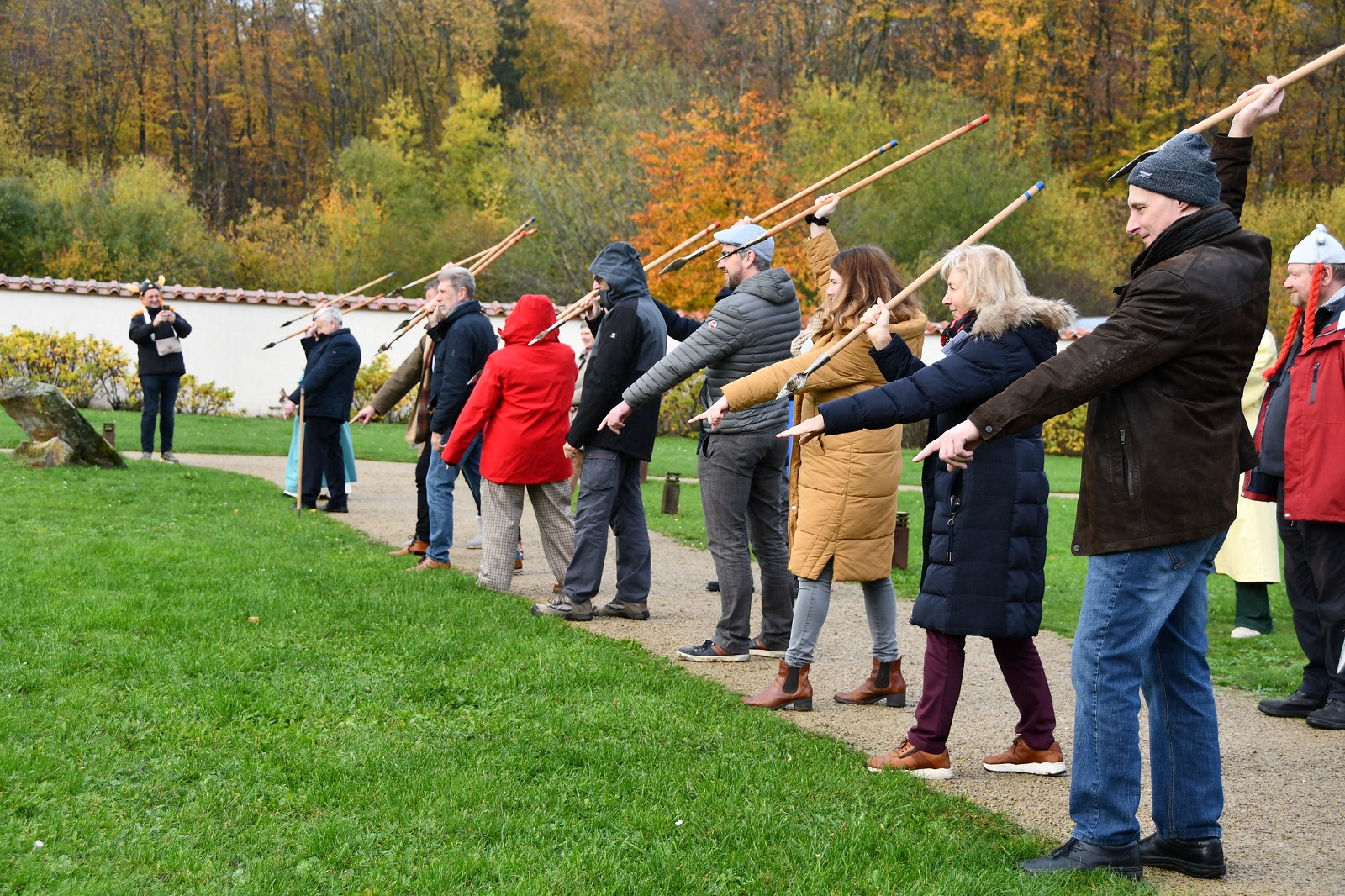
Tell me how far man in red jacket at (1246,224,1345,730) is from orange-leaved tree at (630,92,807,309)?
2158 cm

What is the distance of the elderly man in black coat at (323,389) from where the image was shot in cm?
1110

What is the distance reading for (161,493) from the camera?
11.7 metres

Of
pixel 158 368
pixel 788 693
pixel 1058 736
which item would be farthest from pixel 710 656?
pixel 158 368

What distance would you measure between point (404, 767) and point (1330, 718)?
421 cm

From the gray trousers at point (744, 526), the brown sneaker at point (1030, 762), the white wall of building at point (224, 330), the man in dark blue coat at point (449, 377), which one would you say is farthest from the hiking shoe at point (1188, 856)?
the white wall of building at point (224, 330)

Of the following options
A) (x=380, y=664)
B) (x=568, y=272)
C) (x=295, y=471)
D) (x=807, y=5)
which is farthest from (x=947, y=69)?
(x=380, y=664)

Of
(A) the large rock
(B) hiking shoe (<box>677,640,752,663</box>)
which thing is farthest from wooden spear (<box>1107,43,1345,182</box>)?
(A) the large rock

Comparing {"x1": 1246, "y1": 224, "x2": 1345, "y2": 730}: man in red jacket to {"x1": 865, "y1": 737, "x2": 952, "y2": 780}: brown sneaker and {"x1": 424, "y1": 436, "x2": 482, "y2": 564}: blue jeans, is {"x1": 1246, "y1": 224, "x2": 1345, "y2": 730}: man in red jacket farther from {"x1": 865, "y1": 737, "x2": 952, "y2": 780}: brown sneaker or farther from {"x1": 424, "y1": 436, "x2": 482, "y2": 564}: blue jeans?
{"x1": 424, "y1": 436, "x2": 482, "y2": 564}: blue jeans

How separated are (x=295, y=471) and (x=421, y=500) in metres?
3.42

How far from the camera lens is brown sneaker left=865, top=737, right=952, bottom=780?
4.80 meters

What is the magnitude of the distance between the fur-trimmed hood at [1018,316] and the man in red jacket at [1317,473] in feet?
7.19

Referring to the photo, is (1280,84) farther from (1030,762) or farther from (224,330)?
(224,330)

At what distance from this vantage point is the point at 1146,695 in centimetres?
416

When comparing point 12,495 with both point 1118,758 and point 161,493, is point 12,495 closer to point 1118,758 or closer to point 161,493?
point 161,493
